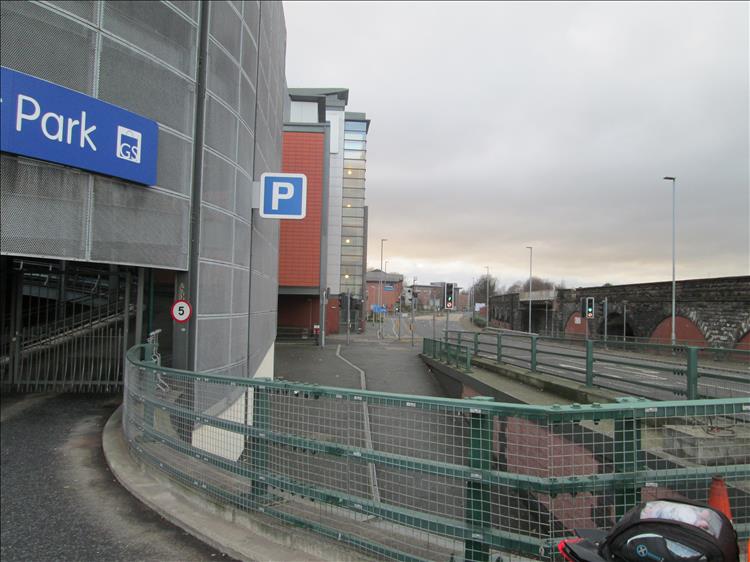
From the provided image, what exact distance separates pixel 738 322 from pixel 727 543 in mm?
25339

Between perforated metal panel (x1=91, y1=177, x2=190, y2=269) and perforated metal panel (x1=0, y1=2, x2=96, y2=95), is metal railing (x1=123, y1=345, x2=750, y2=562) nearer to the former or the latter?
perforated metal panel (x1=91, y1=177, x2=190, y2=269)

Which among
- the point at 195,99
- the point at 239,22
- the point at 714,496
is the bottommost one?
the point at 714,496

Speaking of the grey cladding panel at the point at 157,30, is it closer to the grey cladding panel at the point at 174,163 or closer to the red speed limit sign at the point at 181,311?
the grey cladding panel at the point at 174,163

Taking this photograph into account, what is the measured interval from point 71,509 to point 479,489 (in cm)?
352

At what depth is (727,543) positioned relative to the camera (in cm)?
166

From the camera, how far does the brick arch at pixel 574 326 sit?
39.0 metres

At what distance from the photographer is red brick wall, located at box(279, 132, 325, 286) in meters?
32.6

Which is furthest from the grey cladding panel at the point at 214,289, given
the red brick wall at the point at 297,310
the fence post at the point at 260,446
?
the red brick wall at the point at 297,310

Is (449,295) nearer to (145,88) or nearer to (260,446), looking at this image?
(145,88)

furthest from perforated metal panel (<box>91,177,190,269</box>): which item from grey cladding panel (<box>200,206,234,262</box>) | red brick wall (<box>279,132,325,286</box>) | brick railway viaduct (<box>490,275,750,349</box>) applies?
red brick wall (<box>279,132,325,286</box>)

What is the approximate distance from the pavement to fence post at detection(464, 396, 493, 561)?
1.72m

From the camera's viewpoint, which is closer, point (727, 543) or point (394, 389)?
point (727, 543)

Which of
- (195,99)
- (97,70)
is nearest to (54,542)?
(97,70)

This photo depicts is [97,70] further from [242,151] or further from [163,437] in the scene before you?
[163,437]
